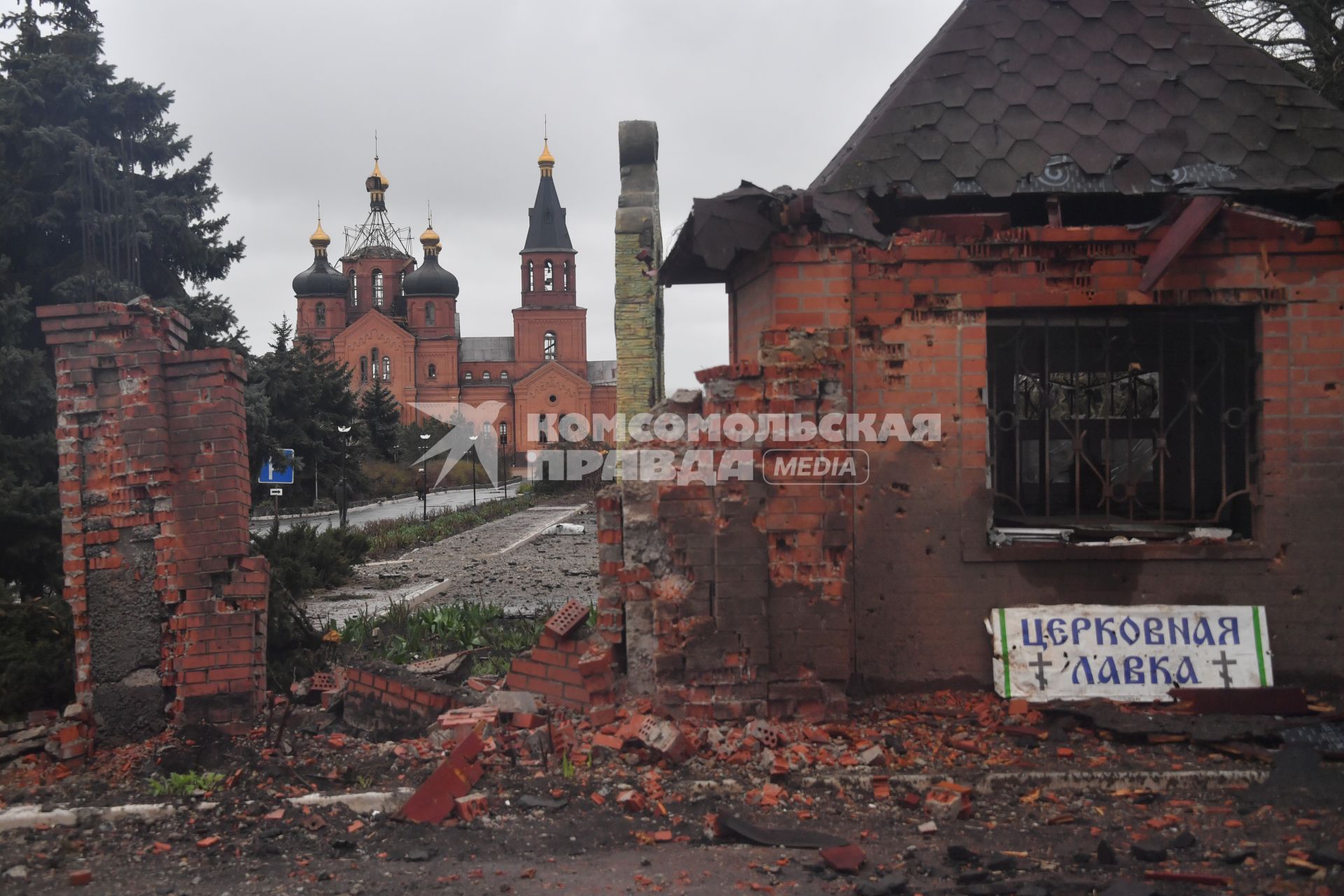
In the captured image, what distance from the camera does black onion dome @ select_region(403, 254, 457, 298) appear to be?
80.2 meters

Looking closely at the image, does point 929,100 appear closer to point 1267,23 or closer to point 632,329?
point 632,329

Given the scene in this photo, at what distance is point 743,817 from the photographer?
14.8 ft

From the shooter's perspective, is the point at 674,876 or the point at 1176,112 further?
the point at 1176,112

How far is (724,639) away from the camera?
17.7 feet

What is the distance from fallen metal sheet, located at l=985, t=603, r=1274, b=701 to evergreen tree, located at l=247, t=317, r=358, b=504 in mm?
12794

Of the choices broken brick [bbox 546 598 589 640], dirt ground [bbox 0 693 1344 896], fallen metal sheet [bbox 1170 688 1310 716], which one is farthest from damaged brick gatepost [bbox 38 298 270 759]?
fallen metal sheet [bbox 1170 688 1310 716]

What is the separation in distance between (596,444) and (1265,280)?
41014 mm

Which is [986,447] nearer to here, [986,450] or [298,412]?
[986,450]

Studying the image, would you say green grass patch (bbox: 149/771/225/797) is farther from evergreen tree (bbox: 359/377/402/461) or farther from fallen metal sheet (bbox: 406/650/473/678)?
evergreen tree (bbox: 359/377/402/461)

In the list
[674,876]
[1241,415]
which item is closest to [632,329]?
[1241,415]

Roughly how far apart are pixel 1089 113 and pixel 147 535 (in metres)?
5.88

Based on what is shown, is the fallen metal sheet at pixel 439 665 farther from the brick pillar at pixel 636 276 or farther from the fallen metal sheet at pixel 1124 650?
the fallen metal sheet at pixel 1124 650

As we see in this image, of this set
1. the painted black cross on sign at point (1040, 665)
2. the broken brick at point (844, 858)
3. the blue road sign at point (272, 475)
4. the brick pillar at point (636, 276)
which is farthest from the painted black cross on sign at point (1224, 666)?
the blue road sign at point (272, 475)

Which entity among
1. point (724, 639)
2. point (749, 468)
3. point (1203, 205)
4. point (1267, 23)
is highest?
point (1267, 23)
